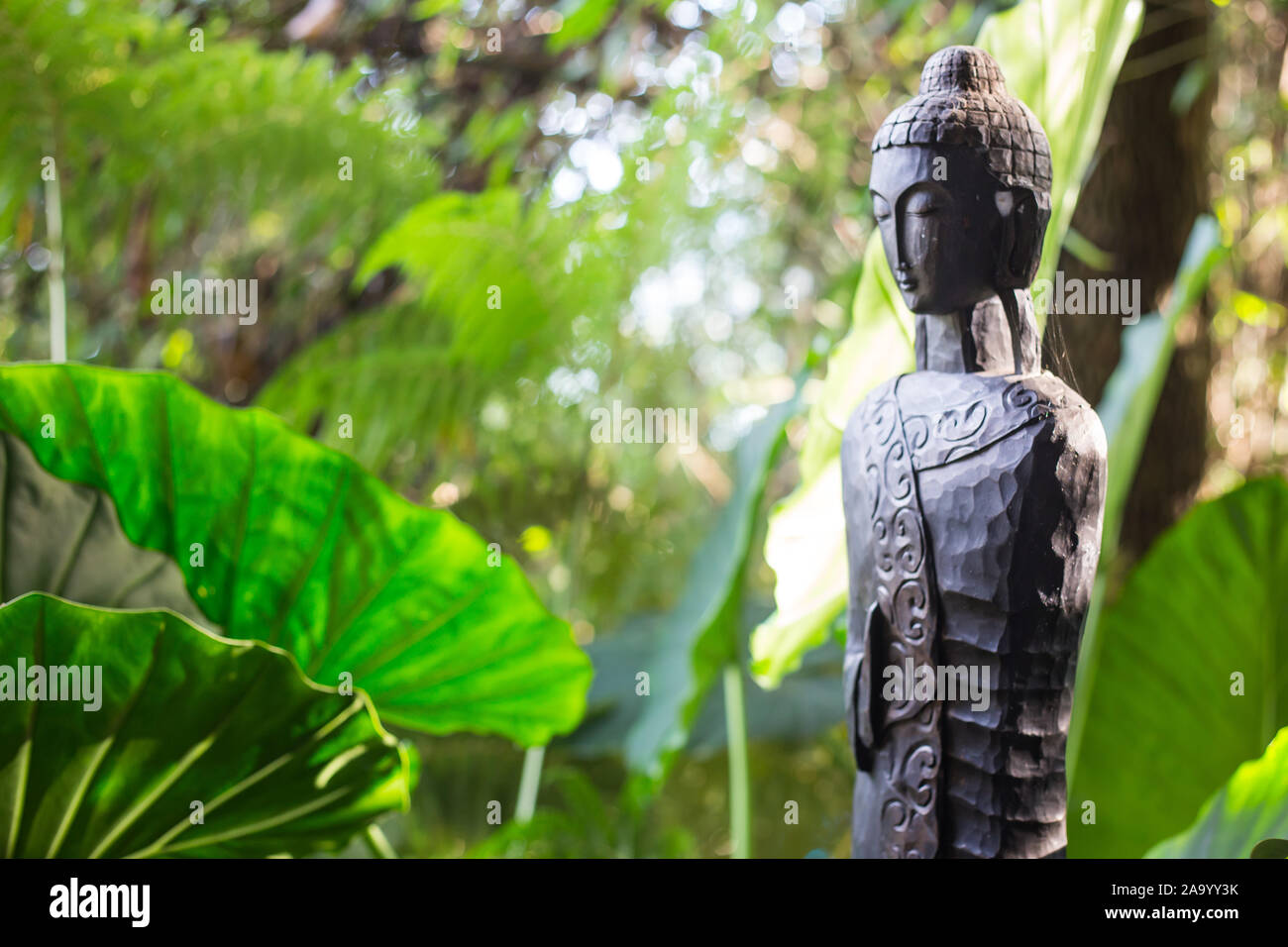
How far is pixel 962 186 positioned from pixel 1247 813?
41cm

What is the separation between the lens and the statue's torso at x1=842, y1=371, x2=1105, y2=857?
21.1 inches

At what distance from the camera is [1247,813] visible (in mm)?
585

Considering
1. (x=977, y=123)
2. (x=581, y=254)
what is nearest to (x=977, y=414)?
(x=977, y=123)

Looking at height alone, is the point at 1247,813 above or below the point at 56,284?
below

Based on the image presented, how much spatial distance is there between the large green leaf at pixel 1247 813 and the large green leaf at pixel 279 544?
0.46 meters

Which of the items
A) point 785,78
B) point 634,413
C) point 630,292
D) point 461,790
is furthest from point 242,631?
point 785,78

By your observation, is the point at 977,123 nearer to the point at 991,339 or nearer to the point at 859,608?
the point at 991,339

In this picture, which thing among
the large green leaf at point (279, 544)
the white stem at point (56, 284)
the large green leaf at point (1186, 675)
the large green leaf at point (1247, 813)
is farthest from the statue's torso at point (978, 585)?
the white stem at point (56, 284)

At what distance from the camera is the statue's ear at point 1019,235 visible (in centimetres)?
55

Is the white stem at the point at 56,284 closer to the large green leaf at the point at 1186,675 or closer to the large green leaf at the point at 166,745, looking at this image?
the large green leaf at the point at 166,745

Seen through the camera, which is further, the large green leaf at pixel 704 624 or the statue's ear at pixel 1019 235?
the large green leaf at pixel 704 624

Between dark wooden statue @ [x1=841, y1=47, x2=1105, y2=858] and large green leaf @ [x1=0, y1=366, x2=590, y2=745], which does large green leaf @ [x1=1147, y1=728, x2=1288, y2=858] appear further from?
large green leaf @ [x1=0, y1=366, x2=590, y2=745]
